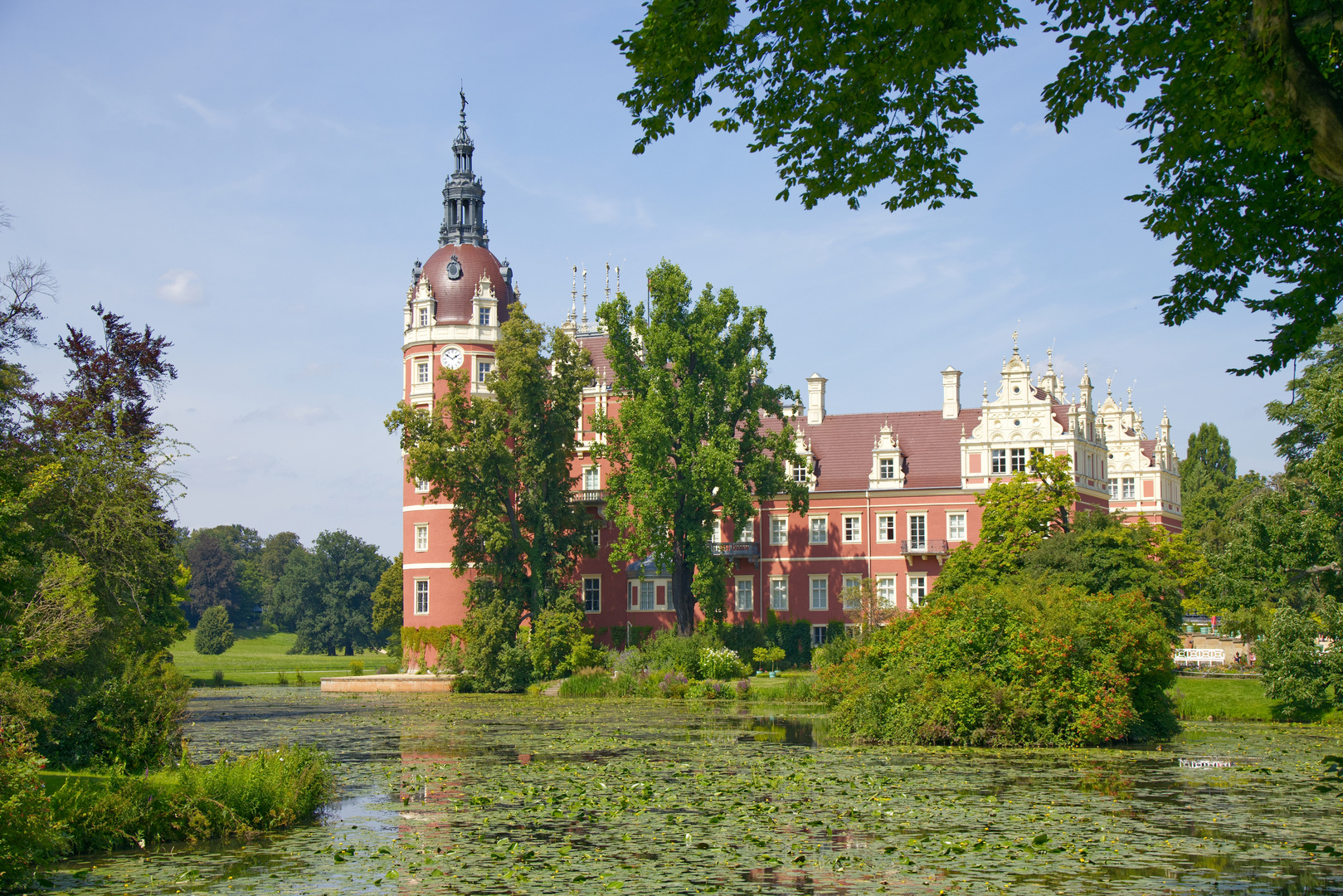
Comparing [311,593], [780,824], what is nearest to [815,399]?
[780,824]

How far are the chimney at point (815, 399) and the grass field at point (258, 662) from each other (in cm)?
2396

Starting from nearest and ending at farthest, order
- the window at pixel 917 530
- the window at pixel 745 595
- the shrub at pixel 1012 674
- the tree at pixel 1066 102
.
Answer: the tree at pixel 1066 102 → the shrub at pixel 1012 674 → the window at pixel 917 530 → the window at pixel 745 595

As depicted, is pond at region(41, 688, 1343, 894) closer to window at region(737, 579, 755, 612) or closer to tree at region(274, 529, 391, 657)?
window at region(737, 579, 755, 612)

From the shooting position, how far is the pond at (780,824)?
11.1 meters

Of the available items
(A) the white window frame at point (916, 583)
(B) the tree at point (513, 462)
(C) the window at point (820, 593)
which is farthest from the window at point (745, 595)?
(B) the tree at point (513, 462)

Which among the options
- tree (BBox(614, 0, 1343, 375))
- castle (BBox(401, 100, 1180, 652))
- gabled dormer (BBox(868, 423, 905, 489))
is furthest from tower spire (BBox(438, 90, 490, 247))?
tree (BBox(614, 0, 1343, 375))

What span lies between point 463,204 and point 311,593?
4804 cm

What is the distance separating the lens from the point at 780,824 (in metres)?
13.9

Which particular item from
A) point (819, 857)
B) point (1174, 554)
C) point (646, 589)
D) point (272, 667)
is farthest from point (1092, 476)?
point (272, 667)

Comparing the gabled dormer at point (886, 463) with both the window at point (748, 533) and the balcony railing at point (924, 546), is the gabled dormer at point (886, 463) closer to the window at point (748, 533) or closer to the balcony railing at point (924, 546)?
the balcony railing at point (924, 546)

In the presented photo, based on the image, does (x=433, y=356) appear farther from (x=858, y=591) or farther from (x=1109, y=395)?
(x=1109, y=395)

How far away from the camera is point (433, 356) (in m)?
55.9

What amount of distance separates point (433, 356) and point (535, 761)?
37798 millimetres

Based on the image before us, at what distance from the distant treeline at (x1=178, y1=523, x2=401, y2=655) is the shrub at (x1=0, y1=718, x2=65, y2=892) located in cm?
7672
